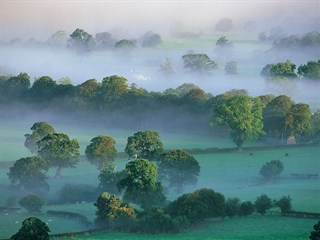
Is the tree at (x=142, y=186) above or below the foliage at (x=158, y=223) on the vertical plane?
above

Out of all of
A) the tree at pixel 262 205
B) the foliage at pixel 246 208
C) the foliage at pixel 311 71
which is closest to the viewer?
the foliage at pixel 246 208

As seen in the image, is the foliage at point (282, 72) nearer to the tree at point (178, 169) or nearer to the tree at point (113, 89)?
the tree at point (113, 89)

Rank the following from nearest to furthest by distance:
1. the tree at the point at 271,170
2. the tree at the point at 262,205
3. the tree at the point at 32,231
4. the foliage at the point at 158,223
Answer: the tree at the point at 32,231
the foliage at the point at 158,223
the tree at the point at 262,205
the tree at the point at 271,170

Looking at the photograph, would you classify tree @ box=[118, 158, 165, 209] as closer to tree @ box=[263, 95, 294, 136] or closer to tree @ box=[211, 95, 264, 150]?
tree @ box=[211, 95, 264, 150]

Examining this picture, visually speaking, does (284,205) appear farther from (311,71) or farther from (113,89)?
(311,71)

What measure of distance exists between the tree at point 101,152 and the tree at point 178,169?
922 cm

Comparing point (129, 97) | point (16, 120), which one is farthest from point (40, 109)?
point (129, 97)

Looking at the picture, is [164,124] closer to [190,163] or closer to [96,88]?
[96,88]

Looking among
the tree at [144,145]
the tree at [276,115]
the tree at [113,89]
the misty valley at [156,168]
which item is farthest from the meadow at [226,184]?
the tree at [113,89]

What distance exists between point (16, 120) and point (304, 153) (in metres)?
59.3

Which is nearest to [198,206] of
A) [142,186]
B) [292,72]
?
[142,186]

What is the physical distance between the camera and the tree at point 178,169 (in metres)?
90.9

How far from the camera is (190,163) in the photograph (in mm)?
91625

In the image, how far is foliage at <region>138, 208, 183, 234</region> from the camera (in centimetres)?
7281
